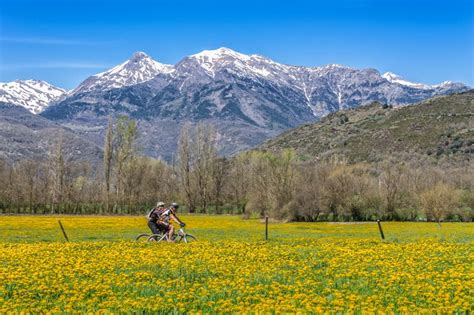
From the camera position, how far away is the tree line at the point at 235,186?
7281cm

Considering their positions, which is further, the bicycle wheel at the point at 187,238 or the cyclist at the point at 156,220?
the cyclist at the point at 156,220

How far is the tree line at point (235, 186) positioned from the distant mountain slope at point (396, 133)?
12979 millimetres

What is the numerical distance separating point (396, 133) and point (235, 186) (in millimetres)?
60468

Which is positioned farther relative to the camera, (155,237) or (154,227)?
(155,237)

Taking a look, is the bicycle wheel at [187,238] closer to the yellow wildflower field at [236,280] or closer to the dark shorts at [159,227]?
the dark shorts at [159,227]

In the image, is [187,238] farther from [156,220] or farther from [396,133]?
[396,133]

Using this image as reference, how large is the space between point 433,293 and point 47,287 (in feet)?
32.4

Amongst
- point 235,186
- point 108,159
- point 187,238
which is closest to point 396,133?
point 235,186

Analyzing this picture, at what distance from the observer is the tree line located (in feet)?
239

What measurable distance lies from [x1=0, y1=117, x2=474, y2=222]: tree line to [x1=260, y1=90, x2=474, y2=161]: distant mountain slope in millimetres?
12979

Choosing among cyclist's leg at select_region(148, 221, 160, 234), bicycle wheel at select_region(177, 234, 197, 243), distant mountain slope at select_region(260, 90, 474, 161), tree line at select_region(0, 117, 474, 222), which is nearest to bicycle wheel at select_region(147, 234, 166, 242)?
cyclist's leg at select_region(148, 221, 160, 234)

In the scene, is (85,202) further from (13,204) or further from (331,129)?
(331,129)

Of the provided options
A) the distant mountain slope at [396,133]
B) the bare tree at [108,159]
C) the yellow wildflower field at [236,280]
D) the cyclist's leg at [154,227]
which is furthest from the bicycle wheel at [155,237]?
the distant mountain slope at [396,133]

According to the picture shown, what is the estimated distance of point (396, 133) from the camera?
5674 inches
